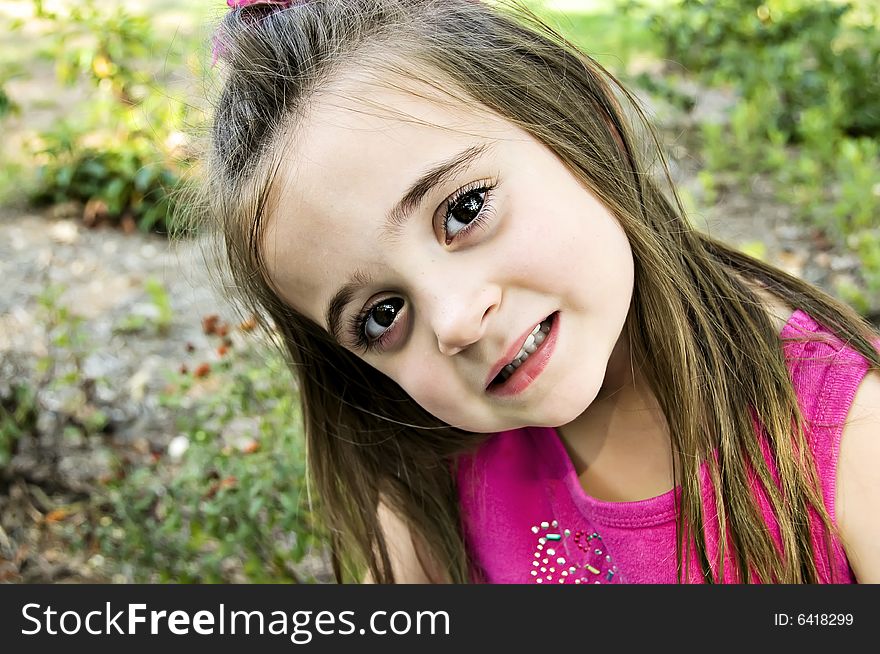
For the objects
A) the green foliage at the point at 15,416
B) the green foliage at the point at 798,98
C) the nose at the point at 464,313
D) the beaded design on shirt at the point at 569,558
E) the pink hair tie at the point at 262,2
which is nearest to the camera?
the nose at the point at 464,313

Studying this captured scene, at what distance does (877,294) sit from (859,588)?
5.65 feet

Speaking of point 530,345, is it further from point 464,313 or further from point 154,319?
point 154,319

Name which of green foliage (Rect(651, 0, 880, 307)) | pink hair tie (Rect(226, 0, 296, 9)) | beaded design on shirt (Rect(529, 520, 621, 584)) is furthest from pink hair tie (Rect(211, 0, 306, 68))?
green foliage (Rect(651, 0, 880, 307))

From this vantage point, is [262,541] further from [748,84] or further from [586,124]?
[748,84]

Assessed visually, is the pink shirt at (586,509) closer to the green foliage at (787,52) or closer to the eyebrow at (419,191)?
the eyebrow at (419,191)

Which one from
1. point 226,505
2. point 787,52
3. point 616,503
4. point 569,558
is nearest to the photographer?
point 616,503

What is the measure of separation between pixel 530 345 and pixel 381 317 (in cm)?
23

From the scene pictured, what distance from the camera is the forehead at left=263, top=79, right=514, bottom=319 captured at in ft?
4.78

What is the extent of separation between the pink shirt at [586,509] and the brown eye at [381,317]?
0.50 m

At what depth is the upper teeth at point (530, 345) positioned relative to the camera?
1.54 metres

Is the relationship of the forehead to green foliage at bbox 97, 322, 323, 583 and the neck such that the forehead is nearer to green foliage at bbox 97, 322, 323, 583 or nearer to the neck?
the neck

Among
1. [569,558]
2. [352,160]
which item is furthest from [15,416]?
[352,160]

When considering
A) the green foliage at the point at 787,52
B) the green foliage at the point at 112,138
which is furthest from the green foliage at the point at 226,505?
the green foliage at the point at 787,52

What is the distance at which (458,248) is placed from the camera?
4.89ft
